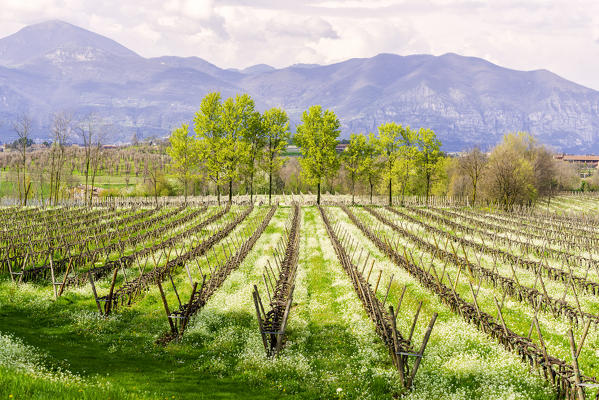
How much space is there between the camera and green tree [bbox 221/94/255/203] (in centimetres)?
7362

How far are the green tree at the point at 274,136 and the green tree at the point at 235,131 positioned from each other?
362 centimetres

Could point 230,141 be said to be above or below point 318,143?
below

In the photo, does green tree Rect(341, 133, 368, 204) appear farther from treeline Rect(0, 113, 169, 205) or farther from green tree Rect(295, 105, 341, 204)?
treeline Rect(0, 113, 169, 205)

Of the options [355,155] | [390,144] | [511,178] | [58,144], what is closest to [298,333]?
[355,155]

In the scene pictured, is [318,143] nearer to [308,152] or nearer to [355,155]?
[308,152]

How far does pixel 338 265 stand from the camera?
106 feet

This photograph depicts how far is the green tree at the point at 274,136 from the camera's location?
78.2 metres

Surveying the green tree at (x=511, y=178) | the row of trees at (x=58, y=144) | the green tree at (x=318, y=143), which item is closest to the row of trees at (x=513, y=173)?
the green tree at (x=511, y=178)

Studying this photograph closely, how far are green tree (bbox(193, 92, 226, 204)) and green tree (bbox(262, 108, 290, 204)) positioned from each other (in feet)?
27.7

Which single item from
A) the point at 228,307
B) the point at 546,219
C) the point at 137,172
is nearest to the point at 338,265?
the point at 228,307

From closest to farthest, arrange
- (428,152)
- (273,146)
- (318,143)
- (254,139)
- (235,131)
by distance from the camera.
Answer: (235,131) → (318,143) → (254,139) → (273,146) → (428,152)

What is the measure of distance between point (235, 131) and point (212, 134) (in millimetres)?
4390

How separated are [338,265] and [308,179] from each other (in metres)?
47.1

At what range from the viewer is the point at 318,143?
7894 centimetres
